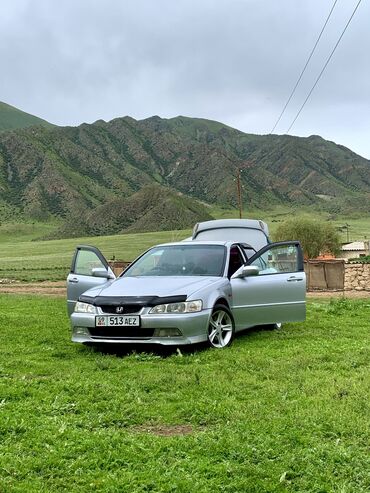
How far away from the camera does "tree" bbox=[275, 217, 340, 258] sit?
6856cm

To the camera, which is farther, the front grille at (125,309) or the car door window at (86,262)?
the car door window at (86,262)

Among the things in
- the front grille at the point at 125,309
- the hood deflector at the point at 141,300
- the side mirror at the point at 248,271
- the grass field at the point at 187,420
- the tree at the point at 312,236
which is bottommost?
the grass field at the point at 187,420

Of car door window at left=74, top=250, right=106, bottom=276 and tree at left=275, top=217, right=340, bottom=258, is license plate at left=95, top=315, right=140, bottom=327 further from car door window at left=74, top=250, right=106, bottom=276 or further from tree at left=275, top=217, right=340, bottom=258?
tree at left=275, top=217, right=340, bottom=258

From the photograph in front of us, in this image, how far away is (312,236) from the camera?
2739 inches

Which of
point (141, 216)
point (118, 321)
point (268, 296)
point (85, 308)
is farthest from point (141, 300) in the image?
point (141, 216)

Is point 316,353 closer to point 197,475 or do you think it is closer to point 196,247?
point 196,247

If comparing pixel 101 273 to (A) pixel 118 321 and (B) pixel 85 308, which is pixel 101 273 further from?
(A) pixel 118 321

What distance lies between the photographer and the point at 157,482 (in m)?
3.19

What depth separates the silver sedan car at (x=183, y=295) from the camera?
698 centimetres

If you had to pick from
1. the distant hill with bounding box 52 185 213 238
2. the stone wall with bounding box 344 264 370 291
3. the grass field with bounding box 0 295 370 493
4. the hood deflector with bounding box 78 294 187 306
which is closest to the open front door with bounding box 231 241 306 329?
the grass field with bounding box 0 295 370 493

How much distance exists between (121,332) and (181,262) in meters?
1.89

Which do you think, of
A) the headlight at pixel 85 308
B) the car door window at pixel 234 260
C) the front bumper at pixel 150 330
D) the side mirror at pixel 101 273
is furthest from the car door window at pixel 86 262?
the car door window at pixel 234 260

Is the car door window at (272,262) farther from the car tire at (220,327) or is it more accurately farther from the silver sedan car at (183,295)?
the car tire at (220,327)

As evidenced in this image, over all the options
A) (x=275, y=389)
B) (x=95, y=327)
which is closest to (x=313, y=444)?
(x=275, y=389)
